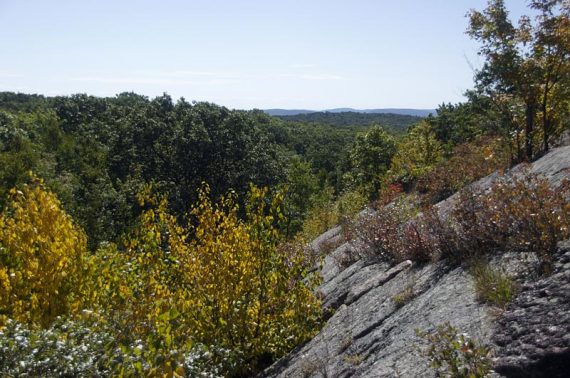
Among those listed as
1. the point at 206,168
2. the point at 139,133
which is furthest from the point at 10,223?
the point at 139,133

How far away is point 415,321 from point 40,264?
529 centimetres

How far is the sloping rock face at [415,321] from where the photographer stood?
421cm

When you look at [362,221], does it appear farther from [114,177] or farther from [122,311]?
[114,177]

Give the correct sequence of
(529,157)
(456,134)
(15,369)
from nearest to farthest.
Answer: (15,369) < (529,157) < (456,134)

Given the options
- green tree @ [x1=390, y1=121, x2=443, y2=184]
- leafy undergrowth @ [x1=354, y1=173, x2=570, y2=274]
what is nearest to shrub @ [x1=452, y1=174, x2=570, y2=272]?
leafy undergrowth @ [x1=354, y1=173, x2=570, y2=274]

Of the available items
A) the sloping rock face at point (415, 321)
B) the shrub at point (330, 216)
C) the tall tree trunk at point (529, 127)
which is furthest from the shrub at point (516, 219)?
the shrub at point (330, 216)

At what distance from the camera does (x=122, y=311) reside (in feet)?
18.9

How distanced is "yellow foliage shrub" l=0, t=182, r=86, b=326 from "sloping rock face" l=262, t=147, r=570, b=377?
3426mm

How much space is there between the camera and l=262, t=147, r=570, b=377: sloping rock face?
421 cm

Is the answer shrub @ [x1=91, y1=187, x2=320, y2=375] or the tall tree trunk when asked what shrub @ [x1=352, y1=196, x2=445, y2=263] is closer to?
shrub @ [x1=91, y1=187, x2=320, y2=375]

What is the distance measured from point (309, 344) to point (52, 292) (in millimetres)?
4083

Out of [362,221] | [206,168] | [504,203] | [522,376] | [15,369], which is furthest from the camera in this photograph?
[206,168]

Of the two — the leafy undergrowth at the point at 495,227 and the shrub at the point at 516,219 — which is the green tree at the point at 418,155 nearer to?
the leafy undergrowth at the point at 495,227

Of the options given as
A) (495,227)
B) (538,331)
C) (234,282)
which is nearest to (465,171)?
(495,227)
